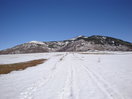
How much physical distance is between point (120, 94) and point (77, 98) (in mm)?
2440

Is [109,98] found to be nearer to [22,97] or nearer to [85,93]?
[85,93]

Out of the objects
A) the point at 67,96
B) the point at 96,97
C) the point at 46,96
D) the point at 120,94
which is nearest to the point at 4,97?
the point at 46,96

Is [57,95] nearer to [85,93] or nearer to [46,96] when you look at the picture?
[46,96]

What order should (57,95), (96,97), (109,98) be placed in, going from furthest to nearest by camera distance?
(57,95)
(96,97)
(109,98)

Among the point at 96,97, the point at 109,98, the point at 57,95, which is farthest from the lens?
the point at 57,95

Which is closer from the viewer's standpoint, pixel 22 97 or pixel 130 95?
pixel 130 95

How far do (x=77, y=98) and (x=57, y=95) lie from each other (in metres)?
1.28

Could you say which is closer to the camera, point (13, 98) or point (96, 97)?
point (96, 97)

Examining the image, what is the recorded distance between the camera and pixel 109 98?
20.1 ft

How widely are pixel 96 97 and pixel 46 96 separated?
286 centimetres

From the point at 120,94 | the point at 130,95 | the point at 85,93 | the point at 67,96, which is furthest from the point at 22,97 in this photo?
the point at 130,95

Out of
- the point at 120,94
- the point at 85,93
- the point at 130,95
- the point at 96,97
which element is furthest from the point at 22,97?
the point at 130,95

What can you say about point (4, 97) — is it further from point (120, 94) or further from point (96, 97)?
point (120, 94)

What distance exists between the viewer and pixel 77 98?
6367mm
